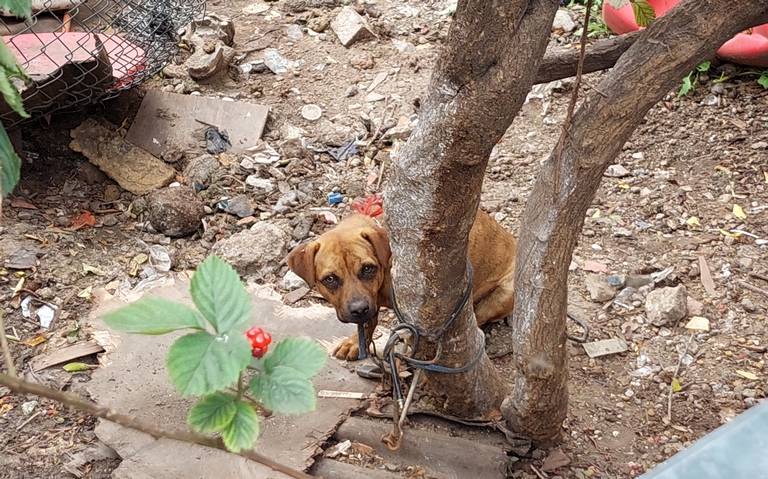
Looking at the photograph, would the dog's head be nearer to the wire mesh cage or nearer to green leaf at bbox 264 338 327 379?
the wire mesh cage

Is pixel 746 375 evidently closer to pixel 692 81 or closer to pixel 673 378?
pixel 673 378

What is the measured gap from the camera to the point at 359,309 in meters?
3.85

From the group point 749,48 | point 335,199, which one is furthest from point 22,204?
point 749,48

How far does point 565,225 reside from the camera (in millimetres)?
2875

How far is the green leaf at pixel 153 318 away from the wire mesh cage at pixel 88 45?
4.11m

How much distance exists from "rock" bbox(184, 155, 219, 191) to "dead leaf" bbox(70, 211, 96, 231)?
67 centimetres

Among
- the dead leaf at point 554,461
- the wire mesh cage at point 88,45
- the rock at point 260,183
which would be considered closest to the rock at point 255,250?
the rock at point 260,183

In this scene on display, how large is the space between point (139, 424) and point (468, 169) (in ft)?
5.33

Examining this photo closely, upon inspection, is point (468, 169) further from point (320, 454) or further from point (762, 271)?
point (762, 271)

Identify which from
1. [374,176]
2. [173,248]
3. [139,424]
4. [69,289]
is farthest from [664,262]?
[139,424]

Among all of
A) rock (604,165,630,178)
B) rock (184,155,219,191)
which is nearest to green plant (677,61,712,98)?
rock (604,165,630,178)

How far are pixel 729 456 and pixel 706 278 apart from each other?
378cm

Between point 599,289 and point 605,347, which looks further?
point 599,289

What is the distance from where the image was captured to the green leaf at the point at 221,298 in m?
1.17
